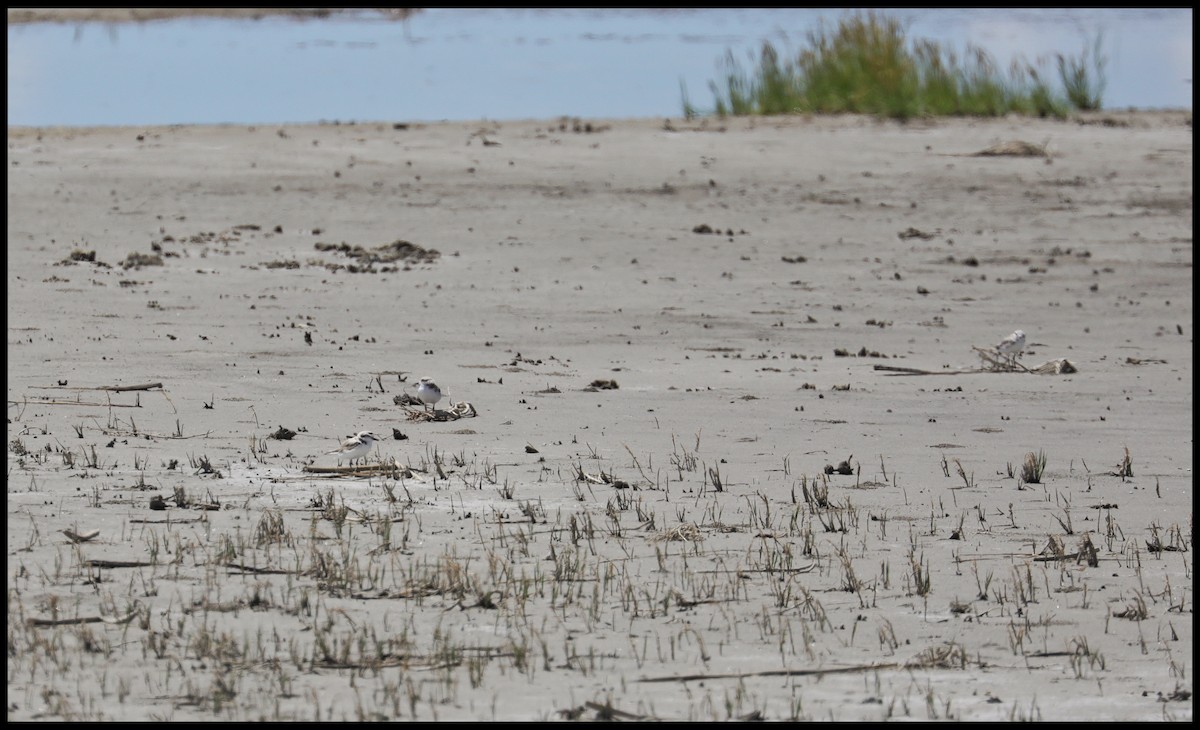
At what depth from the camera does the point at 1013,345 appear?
36.2 ft

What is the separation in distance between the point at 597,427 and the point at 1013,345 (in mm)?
3243

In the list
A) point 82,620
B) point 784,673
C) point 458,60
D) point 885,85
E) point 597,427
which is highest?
point 82,620

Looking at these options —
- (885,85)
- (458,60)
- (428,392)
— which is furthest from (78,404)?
(458,60)

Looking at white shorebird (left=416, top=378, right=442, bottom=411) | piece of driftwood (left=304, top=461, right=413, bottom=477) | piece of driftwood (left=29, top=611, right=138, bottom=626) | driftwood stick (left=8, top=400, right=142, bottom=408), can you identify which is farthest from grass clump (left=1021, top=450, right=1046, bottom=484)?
driftwood stick (left=8, top=400, right=142, bottom=408)

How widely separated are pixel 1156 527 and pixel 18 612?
447 centimetres

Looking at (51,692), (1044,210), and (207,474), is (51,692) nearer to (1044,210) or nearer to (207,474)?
(207,474)

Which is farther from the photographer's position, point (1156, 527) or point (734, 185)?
point (734, 185)

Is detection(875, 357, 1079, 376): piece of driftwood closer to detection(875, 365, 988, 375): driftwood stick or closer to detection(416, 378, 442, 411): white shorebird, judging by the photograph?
detection(875, 365, 988, 375): driftwood stick

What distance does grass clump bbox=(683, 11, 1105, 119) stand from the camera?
20656mm

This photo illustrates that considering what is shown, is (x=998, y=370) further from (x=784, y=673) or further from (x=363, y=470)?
(x=784, y=673)

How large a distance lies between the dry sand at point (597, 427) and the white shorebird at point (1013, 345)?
0.70ft

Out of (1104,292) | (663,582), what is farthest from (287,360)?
(1104,292)

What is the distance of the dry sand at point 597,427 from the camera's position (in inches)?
221

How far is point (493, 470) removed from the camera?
7.95 meters
